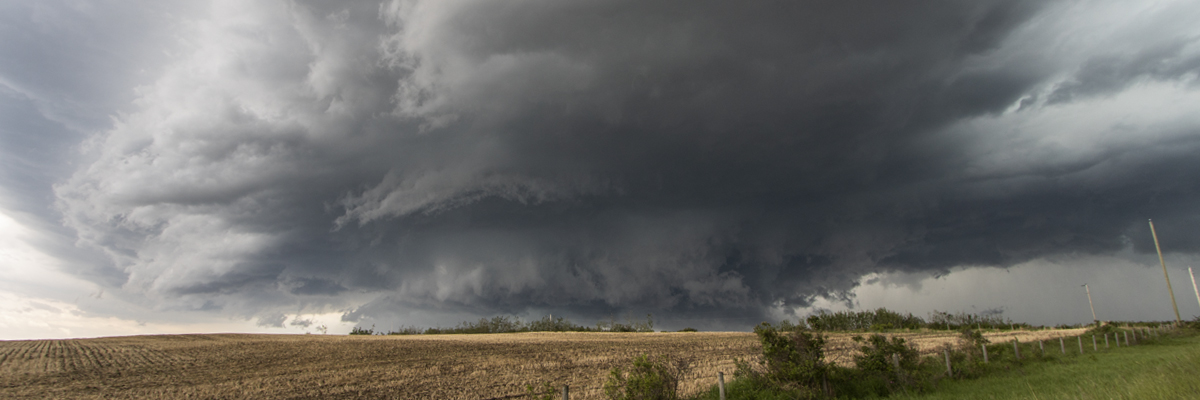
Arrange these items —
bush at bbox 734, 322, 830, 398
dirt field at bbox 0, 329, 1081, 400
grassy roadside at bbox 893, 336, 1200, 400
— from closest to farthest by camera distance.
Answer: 1. grassy roadside at bbox 893, 336, 1200, 400
2. bush at bbox 734, 322, 830, 398
3. dirt field at bbox 0, 329, 1081, 400

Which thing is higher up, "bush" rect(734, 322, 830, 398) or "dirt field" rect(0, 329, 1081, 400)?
"bush" rect(734, 322, 830, 398)

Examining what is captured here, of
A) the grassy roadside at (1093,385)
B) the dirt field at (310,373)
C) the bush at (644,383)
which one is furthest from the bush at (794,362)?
the bush at (644,383)

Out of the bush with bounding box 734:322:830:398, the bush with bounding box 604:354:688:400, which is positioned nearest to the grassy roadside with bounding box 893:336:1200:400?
the bush with bounding box 734:322:830:398

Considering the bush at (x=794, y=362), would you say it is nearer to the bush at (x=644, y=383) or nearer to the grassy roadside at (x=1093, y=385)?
the grassy roadside at (x=1093, y=385)

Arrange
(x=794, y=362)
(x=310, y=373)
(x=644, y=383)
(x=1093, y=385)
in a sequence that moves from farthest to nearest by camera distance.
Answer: (x=310, y=373)
(x=794, y=362)
(x=644, y=383)
(x=1093, y=385)

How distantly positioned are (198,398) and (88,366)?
23694mm

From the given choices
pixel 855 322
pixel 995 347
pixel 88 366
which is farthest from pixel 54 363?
pixel 855 322

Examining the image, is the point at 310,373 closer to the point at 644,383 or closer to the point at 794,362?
the point at 644,383

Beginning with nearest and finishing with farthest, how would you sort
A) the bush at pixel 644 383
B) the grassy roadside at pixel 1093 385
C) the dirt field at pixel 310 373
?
the grassy roadside at pixel 1093 385 < the bush at pixel 644 383 < the dirt field at pixel 310 373

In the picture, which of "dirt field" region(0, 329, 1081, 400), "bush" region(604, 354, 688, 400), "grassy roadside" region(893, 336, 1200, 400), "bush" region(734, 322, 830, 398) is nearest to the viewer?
"grassy roadside" region(893, 336, 1200, 400)

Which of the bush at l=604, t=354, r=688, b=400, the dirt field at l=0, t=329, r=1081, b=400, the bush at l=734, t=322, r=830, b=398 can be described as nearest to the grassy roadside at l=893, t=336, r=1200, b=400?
the bush at l=734, t=322, r=830, b=398

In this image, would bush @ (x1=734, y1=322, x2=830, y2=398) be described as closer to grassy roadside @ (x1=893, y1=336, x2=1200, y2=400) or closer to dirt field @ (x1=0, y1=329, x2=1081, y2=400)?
dirt field @ (x1=0, y1=329, x2=1081, y2=400)

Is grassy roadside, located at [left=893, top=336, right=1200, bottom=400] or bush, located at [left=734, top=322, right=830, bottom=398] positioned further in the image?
bush, located at [left=734, top=322, right=830, bottom=398]

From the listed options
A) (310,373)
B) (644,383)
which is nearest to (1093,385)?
(644,383)
